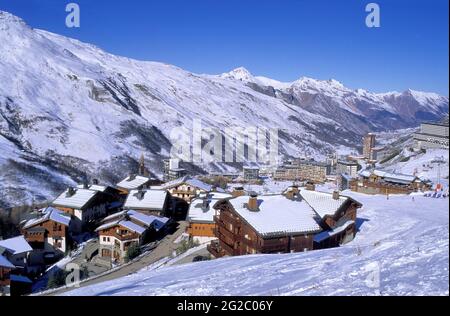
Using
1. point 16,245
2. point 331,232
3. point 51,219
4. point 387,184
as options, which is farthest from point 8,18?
point 331,232

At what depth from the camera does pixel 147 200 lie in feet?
149

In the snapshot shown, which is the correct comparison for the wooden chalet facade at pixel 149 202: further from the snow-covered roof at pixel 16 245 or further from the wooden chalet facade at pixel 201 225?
the snow-covered roof at pixel 16 245

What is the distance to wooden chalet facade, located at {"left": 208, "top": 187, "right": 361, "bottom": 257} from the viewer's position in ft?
78.6

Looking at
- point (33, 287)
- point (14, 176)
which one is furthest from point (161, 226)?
point (14, 176)

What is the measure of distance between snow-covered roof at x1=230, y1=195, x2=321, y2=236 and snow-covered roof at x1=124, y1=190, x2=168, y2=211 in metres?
19.2

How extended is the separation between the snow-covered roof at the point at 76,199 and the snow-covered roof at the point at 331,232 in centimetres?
2787

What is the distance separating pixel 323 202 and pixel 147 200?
21.7 m

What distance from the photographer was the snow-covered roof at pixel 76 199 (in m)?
45.0

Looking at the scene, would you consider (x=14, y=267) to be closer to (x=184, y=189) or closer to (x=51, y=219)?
(x=51, y=219)

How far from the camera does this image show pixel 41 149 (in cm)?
10600

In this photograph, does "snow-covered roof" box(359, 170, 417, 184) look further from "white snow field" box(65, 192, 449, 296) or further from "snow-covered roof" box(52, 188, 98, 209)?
"white snow field" box(65, 192, 449, 296)

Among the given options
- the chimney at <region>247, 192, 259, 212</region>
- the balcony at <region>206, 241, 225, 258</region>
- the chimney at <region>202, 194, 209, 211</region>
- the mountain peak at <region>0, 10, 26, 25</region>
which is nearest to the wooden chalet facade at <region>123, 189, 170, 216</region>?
the chimney at <region>202, 194, 209, 211</region>

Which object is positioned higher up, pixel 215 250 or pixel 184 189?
pixel 184 189

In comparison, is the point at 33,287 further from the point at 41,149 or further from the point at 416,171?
the point at 41,149
